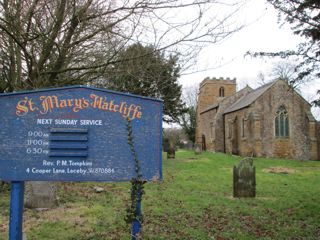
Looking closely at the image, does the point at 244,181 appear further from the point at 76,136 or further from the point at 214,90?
the point at 214,90

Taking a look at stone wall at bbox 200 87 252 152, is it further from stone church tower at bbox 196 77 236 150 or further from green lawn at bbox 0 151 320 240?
green lawn at bbox 0 151 320 240

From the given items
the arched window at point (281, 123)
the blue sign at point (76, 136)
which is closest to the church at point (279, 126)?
the arched window at point (281, 123)

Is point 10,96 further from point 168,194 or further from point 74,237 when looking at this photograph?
point 168,194

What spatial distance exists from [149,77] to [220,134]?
36.8 m

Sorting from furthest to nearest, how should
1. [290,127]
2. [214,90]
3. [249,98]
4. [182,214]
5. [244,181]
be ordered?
1. [214,90]
2. [249,98]
3. [290,127]
4. [244,181]
5. [182,214]

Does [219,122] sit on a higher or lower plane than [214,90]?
lower

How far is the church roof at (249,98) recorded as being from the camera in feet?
116

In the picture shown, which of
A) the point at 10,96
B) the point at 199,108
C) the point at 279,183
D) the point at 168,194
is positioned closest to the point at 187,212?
the point at 168,194

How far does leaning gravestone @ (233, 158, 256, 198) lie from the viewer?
11.3m

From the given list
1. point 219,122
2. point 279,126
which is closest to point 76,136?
point 279,126

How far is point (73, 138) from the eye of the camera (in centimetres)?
480

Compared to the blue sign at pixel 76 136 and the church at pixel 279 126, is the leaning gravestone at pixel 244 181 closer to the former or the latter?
the blue sign at pixel 76 136

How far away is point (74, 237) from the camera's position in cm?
652

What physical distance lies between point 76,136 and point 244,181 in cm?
776
